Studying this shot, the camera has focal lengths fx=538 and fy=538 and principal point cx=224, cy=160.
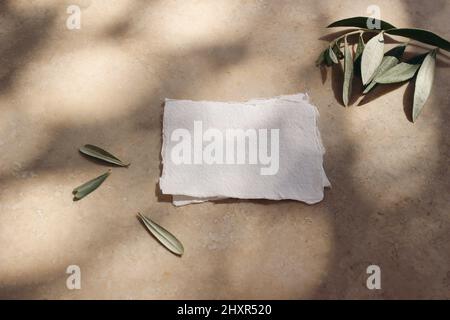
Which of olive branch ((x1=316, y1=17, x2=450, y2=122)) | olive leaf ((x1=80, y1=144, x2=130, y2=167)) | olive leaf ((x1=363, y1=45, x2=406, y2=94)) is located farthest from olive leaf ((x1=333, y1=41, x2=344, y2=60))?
olive leaf ((x1=80, y1=144, x2=130, y2=167))

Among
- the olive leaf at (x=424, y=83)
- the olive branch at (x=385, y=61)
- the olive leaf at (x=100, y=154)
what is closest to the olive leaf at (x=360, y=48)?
the olive branch at (x=385, y=61)

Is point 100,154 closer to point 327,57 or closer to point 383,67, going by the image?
point 327,57

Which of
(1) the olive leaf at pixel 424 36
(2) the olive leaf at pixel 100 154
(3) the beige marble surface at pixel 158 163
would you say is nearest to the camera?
(3) the beige marble surface at pixel 158 163

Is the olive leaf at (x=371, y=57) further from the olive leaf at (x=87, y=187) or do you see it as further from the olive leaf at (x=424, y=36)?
the olive leaf at (x=87, y=187)

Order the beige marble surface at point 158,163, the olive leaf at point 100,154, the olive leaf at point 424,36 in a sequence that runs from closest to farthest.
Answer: the beige marble surface at point 158,163 → the olive leaf at point 100,154 → the olive leaf at point 424,36

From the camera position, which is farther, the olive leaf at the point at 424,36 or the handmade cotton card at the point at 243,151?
the olive leaf at the point at 424,36
